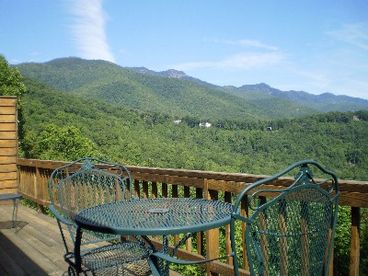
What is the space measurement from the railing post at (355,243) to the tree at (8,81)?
29.2m

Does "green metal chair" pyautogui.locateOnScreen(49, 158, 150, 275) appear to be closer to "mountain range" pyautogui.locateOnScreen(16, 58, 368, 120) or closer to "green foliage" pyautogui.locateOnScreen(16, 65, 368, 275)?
"green foliage" pyautogui.locateOnScreen(16, 65, 368, 275)

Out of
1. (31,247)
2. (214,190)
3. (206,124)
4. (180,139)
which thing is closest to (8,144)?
(31,247)

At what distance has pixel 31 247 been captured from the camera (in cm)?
425

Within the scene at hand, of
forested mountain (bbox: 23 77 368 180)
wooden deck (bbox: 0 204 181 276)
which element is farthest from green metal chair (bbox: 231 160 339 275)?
forested mountain (bbox: 23 77 368 180)

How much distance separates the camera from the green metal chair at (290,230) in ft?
3.92

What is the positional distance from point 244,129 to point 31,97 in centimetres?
5427

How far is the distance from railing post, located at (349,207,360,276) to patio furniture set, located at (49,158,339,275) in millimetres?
209

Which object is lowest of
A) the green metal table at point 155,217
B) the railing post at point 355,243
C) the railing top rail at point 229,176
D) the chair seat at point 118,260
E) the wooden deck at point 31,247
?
the wooden deck at point 31,247

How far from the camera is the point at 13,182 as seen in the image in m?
7.02

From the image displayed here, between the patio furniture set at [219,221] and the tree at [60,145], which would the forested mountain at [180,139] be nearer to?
the tree at [60,145]

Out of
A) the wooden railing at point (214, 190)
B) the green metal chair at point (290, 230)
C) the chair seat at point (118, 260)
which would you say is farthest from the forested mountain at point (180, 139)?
the green metal chair at point (290, 230)

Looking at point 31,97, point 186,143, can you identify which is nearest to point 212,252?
point 31,97

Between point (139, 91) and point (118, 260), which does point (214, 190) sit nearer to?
point (118, 260)

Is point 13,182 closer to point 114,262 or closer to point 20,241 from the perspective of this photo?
point 20,241
